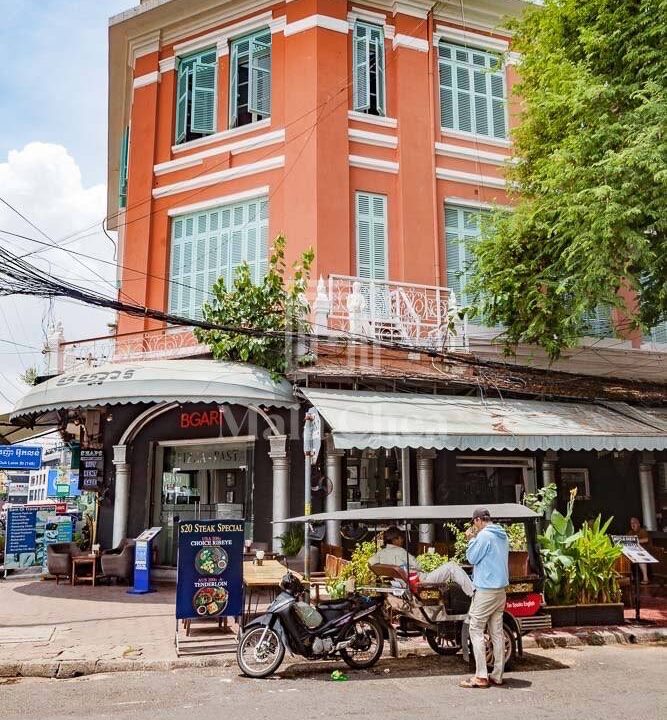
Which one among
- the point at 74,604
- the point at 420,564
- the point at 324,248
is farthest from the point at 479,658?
the point at 324,248

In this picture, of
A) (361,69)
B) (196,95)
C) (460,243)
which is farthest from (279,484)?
(361,69)

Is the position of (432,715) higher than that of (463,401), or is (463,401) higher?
(463,401)

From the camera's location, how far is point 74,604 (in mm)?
11445

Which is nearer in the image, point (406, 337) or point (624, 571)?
point (624, 571)

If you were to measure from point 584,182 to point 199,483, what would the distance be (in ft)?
29.4

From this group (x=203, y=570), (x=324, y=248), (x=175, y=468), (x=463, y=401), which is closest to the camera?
(x=203, y=570)

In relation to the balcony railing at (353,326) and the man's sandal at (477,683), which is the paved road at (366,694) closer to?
the man's sandal at (477,683)

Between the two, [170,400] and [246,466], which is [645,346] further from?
[170,400]

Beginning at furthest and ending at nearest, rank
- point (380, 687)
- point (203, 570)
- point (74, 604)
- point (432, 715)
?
point (74, 604)
point (203, 570)
point (380, 687)
point (432, 715)

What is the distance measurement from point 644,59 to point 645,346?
20.1ft

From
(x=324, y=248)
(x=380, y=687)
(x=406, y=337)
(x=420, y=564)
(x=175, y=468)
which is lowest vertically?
(x=380, y=687)

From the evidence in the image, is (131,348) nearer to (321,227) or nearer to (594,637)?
(321,227)

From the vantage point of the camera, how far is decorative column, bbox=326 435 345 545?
12.8 meters

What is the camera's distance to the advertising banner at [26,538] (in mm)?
15973
